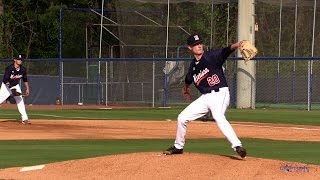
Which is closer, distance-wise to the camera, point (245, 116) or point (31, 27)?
point (245, 116)

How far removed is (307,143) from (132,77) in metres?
20.0

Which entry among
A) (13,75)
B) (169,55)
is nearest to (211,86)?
(13,75)

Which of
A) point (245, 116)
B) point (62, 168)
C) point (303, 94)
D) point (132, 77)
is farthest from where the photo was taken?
point (132, 77)

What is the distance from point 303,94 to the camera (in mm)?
32812

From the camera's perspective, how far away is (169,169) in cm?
952

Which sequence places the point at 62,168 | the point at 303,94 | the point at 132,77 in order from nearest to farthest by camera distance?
1. the point at 62,168
2. the point at 303,94
3. the point at 132,77

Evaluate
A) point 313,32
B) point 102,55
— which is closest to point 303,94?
point 313,32

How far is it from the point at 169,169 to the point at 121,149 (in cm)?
421

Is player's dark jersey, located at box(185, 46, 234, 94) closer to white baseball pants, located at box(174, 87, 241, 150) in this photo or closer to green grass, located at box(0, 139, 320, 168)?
white baseball pants, located at box(174, 87, 241, 150)

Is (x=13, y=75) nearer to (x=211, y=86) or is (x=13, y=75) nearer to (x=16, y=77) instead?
(x=16, y=77)

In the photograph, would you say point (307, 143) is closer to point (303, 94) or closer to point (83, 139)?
point (83, 139)

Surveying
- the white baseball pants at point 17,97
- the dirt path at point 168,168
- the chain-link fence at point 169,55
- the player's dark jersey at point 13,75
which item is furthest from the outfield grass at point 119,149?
the chain-link fence at point 169,55

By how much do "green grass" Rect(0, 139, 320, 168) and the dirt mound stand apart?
1298 mm

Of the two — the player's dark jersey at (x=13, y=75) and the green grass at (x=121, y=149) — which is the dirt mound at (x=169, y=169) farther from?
the player's dark jersey at (x=13, y=75)
